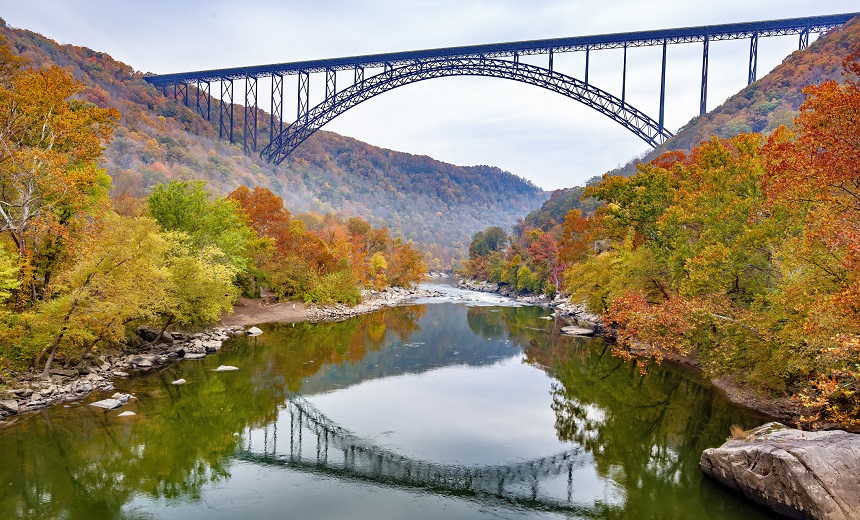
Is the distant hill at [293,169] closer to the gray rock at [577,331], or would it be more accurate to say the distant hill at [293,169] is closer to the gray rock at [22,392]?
the gray rock at [22,392]

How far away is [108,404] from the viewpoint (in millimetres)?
13523

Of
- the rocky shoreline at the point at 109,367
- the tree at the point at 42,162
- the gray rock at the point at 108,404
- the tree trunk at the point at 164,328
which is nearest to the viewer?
the rocky shoreline at the point at 109,367

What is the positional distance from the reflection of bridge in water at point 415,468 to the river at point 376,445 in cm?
5

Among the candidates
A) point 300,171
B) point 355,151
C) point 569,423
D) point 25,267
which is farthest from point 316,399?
point 355,151

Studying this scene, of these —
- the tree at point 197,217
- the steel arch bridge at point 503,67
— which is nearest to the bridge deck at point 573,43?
the steel arch bridge at point 503,67

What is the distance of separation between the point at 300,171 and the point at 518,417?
97905 millimetres

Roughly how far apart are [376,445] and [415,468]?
5.11 feet

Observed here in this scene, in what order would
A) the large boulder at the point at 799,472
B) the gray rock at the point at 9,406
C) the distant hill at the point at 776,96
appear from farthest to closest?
the distant hill at the point at 776,96
the gray rock at the point at 9,406
the large boulder at the point at 799,472

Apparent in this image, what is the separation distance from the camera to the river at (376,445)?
9.37 m

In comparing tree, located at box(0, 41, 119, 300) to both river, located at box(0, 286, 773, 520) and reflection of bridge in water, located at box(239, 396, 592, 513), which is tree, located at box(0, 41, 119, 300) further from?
reflection of bridge in water, located at box(239, 396, 592, 513)

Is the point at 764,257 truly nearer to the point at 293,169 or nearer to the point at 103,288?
the point at 103,288

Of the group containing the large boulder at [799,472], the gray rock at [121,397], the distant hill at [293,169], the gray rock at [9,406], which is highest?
the distant hill at [293,169]

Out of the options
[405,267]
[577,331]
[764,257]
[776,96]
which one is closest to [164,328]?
[577,331]

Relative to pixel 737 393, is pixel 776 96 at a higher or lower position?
higher
